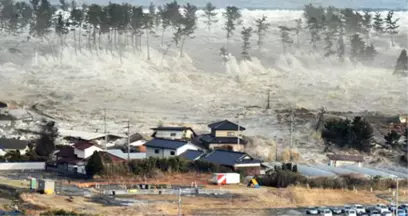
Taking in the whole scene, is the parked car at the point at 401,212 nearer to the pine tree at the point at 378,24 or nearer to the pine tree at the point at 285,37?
the pine tree at the point at 285,37

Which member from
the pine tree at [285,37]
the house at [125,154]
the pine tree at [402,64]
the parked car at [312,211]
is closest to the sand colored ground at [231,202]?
the parked car at [312,211]

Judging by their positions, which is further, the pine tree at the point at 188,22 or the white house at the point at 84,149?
the pine tree at the point at 188,22

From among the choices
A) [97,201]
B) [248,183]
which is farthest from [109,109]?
[97,201]

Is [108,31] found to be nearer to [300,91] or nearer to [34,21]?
[34,21]

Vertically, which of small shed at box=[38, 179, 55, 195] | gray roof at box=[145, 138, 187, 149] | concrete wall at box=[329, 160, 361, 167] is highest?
gray roof at box=[145, 138, 187, 149]

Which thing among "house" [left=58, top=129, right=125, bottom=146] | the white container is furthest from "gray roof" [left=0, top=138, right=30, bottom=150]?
the white container

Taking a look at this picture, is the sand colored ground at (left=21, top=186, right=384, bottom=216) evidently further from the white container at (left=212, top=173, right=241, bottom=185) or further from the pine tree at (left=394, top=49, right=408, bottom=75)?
the pine tree at (left=394, top=49, right=408, bottom=75)
